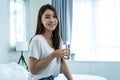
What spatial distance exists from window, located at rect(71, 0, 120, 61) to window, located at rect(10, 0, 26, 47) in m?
1.19

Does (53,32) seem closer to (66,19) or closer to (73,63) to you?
(73,63)

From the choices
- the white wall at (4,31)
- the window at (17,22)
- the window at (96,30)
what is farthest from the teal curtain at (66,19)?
the white wall at (4,31)

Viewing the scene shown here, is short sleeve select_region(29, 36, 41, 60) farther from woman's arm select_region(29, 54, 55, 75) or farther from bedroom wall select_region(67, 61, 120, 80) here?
bedroom wall select_region(67, 61, 120, 80)

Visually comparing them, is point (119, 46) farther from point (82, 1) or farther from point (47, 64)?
point (47, 64)

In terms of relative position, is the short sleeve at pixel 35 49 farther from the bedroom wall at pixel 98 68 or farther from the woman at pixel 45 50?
the bedroom wall at pixel 98 68

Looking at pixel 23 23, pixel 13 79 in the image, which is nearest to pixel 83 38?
pixel 23 23

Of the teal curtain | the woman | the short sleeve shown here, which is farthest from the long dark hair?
the teal curtain

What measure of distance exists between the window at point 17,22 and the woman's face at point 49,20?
2.99 metres

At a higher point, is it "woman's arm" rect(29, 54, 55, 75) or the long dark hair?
the long dark hair

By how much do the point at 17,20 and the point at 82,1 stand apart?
1509mm

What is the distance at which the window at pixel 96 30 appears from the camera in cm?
395

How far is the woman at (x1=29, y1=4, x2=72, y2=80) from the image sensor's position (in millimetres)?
1217

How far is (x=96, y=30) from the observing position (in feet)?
13.5

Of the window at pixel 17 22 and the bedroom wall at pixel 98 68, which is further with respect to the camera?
the window at pixel 17 22
